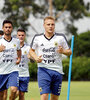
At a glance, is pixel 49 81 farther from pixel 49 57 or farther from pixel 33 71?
pixel 33 71

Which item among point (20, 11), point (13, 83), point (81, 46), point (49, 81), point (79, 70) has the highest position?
point (20, 11)

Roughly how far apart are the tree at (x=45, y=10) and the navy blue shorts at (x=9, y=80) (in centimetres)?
3788

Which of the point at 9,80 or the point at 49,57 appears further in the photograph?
the point at 9,80

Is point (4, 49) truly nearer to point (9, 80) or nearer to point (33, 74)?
point (9, 80)

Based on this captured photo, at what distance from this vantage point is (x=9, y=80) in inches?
417

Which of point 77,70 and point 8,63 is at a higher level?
point 8,63

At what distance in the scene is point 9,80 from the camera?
417 inches

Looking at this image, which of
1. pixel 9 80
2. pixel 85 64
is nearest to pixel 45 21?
pixel 9 80

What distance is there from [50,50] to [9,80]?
1497mm

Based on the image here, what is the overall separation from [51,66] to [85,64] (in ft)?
79.3

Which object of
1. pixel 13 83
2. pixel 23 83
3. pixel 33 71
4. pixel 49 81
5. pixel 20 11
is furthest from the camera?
pixel 20 11

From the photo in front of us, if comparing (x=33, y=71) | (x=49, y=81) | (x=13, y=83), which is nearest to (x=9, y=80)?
(x=13, y=83)

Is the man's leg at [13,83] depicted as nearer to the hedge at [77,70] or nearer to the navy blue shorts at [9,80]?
the navy blue shorts at [9,80]

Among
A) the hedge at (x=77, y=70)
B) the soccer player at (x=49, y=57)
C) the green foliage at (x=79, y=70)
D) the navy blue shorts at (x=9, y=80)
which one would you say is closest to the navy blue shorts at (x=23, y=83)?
the navy blue shorts at (x=9, y=80)
